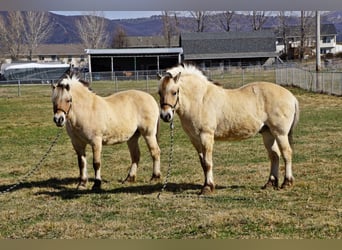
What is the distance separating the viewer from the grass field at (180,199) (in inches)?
182

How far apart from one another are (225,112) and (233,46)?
21.0m

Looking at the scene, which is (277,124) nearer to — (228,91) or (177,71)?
(228,91)

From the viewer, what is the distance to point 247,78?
23.4 m

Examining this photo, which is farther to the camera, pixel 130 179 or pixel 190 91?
pixel 130 179

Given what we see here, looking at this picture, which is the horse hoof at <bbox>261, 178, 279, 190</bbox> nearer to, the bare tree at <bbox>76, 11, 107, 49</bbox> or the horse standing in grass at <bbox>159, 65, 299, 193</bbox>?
the horse standing in grass at <bbox>159, 65, 299, 193</bbox>

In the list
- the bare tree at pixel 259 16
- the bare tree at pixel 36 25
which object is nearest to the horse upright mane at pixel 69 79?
the bare tree at pixel 36 25

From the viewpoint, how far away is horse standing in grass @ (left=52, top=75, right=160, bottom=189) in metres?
6.33

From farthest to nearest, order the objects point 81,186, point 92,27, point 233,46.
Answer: point 233,46
point 92,27
point 81,186

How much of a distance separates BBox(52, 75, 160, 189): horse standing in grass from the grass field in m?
0.53

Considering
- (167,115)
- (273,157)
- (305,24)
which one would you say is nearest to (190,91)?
(167,115)

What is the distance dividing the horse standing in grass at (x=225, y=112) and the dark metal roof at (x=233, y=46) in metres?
16.7

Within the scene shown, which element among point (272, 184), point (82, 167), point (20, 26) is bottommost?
point (272, 184)

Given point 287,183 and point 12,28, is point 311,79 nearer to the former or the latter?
point 287,183

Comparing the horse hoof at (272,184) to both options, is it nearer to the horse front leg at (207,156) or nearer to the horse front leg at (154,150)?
the horse front leg at (207,156)
